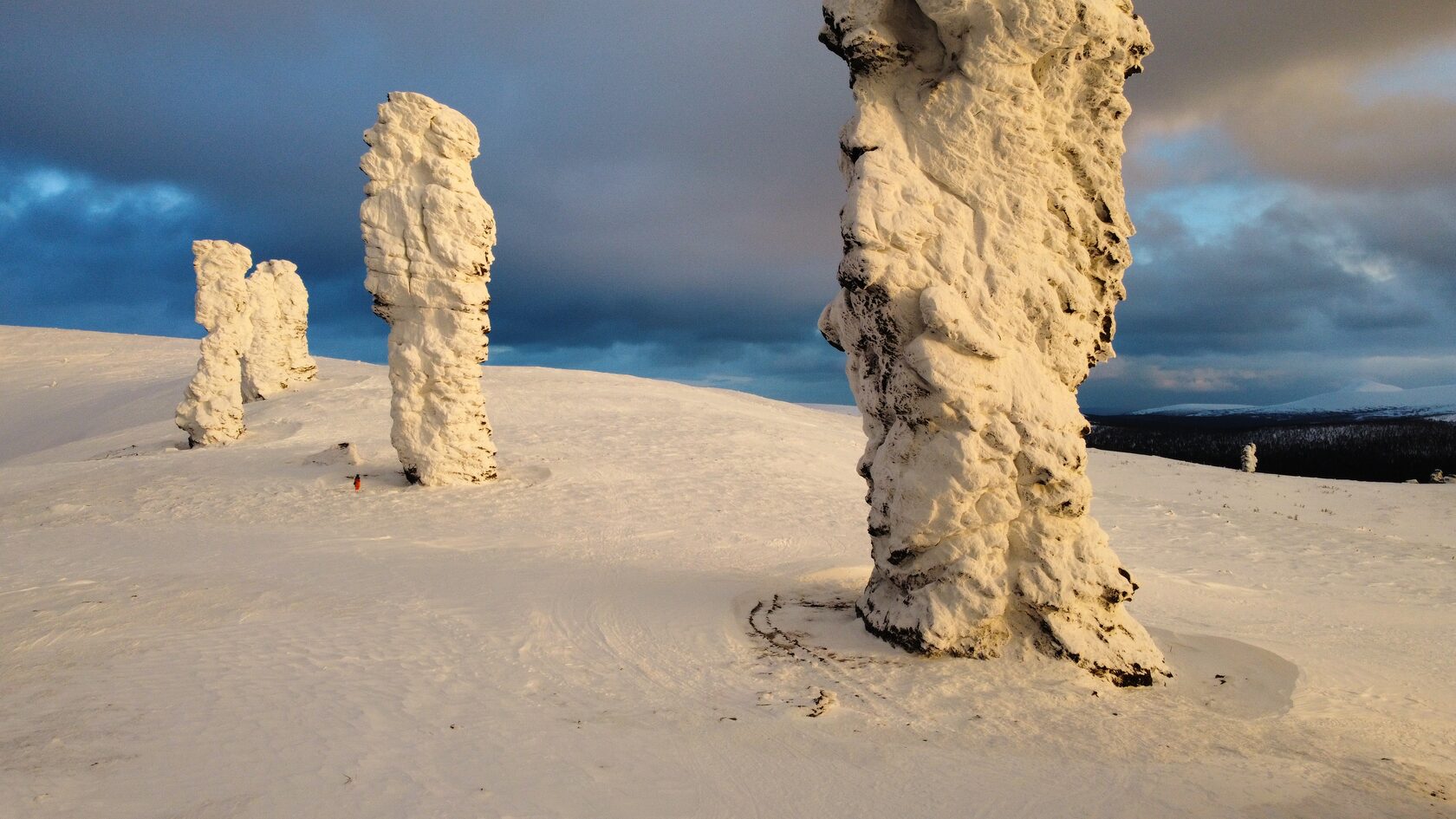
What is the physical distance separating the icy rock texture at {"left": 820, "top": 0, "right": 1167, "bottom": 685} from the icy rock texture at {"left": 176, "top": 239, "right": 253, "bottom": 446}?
19355 mm

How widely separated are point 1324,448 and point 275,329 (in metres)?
67.5

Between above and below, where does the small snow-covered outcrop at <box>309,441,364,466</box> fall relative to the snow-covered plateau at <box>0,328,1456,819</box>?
above

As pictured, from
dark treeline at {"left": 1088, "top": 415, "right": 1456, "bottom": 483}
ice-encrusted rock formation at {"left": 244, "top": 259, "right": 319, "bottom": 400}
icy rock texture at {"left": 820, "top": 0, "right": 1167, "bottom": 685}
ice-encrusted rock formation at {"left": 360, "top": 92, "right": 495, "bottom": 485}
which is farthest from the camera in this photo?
dark treeline at {"left": 1088, "top": 415, "right": 1456, "bottom": 483}

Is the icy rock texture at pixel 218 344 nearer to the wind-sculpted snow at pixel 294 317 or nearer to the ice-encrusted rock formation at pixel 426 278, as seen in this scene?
the wind-sculpted snow at pixel 294 317

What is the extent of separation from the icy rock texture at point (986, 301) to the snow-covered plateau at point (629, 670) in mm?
538

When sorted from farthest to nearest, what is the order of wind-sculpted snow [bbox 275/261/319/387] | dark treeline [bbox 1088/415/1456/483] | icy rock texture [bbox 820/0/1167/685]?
dark treeline [bbox 1088/415/1456/483], wind-sculpted snow [bbox 275/261/319/387], icy rock texture [bbox 820/0/1167/685]

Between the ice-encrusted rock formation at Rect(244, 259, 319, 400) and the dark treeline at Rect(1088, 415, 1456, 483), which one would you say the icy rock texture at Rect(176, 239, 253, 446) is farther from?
the dark treeline at Rect(1088, 415, 1456, 483)

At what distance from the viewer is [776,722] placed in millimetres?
4887

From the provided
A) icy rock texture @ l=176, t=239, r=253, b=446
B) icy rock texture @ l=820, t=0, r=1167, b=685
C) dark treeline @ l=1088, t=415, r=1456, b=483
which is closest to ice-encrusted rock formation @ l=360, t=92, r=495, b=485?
icy rock texture @ l=176, t=239, r=253, b=446

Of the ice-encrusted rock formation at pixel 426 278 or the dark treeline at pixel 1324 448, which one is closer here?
the ice-encrusted rock formation at pixel 426 278

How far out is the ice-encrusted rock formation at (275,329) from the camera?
25.0m

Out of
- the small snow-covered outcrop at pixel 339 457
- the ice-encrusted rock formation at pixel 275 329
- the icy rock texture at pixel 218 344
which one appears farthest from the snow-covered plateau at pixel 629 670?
the ice-encrusted rock formation at pixel 275 329

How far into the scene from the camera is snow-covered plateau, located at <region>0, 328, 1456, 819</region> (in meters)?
4.04

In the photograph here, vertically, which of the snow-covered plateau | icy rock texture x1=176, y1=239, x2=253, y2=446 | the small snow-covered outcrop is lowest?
the snow-covered plateau
